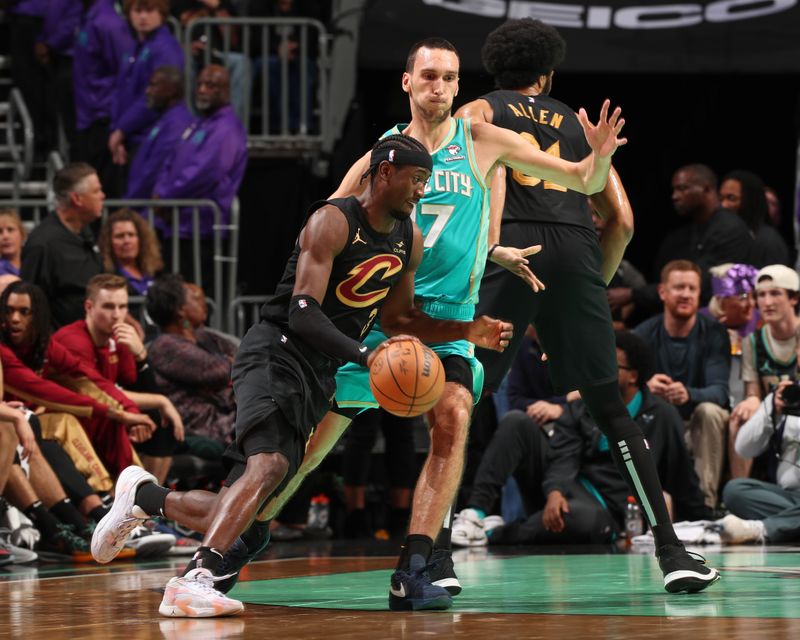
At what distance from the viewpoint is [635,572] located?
6.80 m

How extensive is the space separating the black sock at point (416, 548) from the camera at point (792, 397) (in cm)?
416

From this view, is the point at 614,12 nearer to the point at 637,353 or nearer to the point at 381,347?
the point at 637,353

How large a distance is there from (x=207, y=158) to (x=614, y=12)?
139 inches

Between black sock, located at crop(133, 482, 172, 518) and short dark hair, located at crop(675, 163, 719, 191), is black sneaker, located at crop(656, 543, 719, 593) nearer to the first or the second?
black sock, located at crop(133, 482, 172, 518)

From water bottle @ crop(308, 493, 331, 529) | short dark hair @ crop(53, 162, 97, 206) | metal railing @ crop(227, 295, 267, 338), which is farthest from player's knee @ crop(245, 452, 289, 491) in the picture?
metal railing @ crop(227, 295, 267, 338)

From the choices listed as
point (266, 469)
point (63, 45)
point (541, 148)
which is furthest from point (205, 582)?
point (63, 45)

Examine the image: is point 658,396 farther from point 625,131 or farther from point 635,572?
point 625,131

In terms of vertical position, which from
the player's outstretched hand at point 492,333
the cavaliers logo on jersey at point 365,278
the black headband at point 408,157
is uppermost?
the black headband at point 408,157

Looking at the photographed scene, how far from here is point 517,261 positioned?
5.70m

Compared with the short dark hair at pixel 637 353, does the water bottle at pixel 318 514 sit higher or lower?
lower

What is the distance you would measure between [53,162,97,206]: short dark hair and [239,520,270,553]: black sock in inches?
183

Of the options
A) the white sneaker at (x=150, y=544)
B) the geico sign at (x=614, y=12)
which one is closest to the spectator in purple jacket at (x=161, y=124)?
the geico sign at (x=614, y=12)

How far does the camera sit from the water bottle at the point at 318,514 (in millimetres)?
10281

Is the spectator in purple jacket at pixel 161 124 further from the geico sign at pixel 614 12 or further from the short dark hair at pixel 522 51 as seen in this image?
the short dark hair at pixel 522 51
